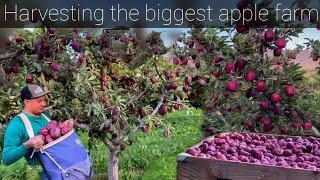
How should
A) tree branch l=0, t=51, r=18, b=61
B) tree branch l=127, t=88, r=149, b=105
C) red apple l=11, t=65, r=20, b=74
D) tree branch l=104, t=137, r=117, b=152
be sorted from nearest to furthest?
tree branch l=0, t=51, r=18, b=61 < red apple l=11, t=65, r=20, b=74 < tree branch l=104, t=137, r=117, b=152 < tree branch l=127, t=88, r=149, b=105

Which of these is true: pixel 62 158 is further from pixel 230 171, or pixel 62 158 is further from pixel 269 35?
pixel 269 35

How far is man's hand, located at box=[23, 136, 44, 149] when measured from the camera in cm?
271

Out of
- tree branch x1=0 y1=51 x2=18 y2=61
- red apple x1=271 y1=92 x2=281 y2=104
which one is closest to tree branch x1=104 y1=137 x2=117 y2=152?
tree branch x1=0 y1=51 x2=18 y2=61

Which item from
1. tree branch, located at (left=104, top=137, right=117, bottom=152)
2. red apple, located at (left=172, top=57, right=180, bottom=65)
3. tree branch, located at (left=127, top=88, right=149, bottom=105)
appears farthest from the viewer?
red apple, located at (left=172, top=57, right=180, bottom=65)

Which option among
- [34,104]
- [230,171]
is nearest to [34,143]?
[34,104]

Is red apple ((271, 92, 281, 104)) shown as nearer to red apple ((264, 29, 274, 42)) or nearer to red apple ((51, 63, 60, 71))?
red apple ((264, 29, 274, 42))

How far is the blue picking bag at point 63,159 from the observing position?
281 cm

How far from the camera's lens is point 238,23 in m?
2.79

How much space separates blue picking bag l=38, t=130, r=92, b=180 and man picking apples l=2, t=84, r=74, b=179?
0.23ft

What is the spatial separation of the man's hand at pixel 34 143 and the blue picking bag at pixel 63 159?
0.17 ft

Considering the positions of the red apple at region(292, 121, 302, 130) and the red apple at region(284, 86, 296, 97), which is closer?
the red apple at region(284, 86, 296, 97)

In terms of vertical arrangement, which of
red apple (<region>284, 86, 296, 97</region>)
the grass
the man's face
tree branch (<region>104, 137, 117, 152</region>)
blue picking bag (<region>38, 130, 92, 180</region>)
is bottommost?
the grass

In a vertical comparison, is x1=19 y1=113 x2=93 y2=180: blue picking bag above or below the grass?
above

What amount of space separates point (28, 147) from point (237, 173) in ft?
3.83
